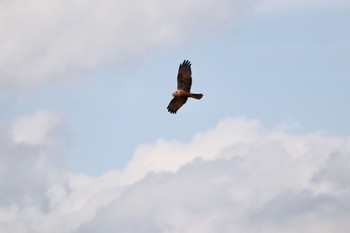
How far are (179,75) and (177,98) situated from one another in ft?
7.21

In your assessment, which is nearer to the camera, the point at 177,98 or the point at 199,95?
the point at 199,95

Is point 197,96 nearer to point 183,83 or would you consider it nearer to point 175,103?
point 183,83

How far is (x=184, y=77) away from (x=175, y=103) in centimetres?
276

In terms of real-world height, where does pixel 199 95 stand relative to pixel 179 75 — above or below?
below

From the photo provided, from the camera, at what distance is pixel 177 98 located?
1409 inches

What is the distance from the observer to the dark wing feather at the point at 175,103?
118 ft

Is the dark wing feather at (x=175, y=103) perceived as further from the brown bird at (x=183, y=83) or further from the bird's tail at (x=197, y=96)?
the bird's tail at (x=197, y=96)

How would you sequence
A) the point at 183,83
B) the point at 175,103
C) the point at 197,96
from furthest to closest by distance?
the point at 175,103
the point at 183,83
the point at 197,96

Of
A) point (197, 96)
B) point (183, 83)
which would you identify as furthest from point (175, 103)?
point (197, 96)

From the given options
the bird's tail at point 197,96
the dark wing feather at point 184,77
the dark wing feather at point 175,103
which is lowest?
the bird's tail at point 197,96

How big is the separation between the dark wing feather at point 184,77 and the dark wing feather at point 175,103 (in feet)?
3.64

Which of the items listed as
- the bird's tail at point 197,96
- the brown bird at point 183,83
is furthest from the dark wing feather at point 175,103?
the bird's tail at point 197,96

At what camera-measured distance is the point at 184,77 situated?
35.6 m

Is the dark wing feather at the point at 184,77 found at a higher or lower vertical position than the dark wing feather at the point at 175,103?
higher
